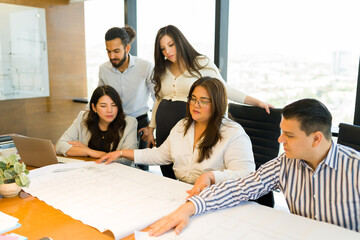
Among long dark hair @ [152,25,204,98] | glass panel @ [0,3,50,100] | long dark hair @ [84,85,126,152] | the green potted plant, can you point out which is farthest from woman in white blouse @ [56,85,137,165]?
glass panel @ [0,3,50,100]

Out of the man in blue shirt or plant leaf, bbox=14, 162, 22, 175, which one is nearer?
plant leaf, bbox=14, 162, 22, 175

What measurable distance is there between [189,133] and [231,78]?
134 cm

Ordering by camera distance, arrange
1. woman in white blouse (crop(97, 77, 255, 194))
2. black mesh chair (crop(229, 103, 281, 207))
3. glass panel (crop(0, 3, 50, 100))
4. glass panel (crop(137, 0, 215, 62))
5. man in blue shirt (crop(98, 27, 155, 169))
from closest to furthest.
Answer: woman in white blouse (crop(97, 77, 255, 194)), black mesh chair (crop(229, 103, 281, 207)), man in blue shirt (crop(98, 27, 155, 169)), glass panel (crop(137, 0, 215, 62)), glass panel (crop(0, 3, 50, 100))

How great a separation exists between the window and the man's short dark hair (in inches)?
51.9

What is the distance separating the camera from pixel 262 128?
2.10m

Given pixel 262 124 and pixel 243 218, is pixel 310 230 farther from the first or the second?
pixel 262 124

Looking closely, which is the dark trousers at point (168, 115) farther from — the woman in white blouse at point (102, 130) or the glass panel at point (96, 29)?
the glass panel at point (96, 29)

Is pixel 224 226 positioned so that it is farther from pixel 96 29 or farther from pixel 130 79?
pixel 96 29

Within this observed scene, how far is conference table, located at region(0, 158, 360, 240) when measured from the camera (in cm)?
105

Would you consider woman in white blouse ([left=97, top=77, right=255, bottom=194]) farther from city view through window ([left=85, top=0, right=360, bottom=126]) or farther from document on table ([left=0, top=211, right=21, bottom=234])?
city view through window ([left=85, top=0, right=360, bottom=126])

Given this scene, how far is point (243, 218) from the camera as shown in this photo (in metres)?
1.17

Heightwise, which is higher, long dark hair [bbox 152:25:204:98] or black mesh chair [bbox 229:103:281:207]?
long dark hair [bbox 152:25:204:98]

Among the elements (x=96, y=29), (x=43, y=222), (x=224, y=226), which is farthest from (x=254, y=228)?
(x=96, y=29)

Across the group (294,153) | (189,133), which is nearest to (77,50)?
(189,133)
